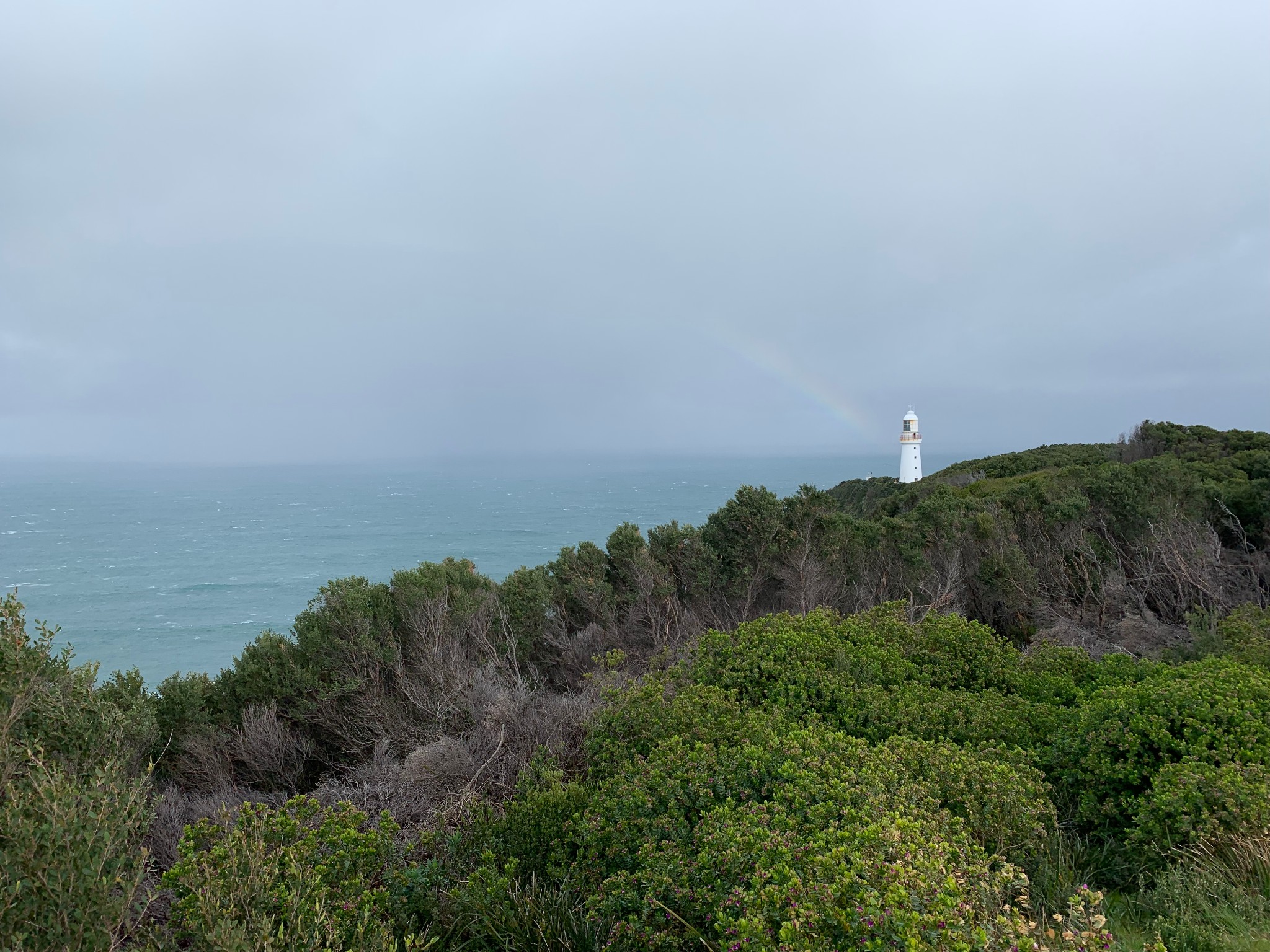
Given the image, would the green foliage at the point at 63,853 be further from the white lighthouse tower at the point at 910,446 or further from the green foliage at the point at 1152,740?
the white lighthouse tower at the point at 910,446

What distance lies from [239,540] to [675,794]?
8729 cm

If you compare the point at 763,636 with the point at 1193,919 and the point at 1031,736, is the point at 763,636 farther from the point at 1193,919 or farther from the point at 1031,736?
the point at 1193,919

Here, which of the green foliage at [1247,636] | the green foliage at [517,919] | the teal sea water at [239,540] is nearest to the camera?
the green foliage at [517,919]

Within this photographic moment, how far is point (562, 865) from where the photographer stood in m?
4.96

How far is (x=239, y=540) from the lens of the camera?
77625 millimetres

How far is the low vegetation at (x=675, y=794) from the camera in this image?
335 cm

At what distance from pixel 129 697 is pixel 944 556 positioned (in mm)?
18505

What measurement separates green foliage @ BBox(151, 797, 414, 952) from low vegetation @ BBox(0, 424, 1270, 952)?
0.03 m

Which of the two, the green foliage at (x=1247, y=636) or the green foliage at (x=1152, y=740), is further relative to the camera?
the green foliage at (x=1247, y=636)

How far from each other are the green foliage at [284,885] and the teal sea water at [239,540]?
116 feet

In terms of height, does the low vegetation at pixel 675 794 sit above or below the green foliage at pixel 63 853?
below

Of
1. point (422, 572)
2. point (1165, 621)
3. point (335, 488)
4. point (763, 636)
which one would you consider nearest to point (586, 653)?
point (422, 572)

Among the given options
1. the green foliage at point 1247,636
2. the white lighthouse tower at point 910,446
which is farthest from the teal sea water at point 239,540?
the green foliage at point 1247,636

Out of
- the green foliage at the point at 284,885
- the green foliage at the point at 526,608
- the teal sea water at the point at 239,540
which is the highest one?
the green foliage at the point at 284,885
